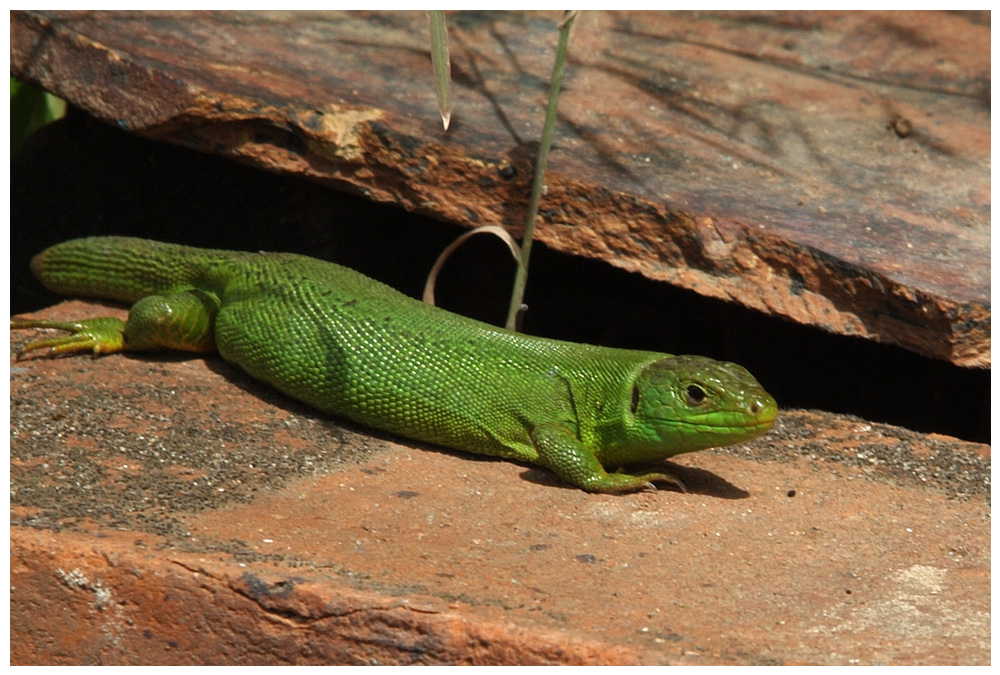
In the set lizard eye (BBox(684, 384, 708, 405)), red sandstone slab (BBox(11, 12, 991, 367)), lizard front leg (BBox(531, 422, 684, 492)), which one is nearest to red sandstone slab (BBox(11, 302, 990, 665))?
lizard front leg (BBox(531, 422, 684, 492))

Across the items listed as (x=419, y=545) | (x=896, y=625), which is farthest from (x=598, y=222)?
(x=896, y=625)

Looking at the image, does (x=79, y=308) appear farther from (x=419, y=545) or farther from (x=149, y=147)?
(x=419, y=545)

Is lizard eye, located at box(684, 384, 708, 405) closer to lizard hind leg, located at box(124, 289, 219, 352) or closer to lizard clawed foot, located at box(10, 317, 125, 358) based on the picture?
lizard hind leg, located at box(124, 289, 219, 352)

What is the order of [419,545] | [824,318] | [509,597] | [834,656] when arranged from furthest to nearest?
[824,318] < [419,545] < [509,597] < [834,656]

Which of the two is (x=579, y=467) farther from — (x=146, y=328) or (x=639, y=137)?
(x=639, y=137)

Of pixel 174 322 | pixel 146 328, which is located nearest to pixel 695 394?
pixel 174 322

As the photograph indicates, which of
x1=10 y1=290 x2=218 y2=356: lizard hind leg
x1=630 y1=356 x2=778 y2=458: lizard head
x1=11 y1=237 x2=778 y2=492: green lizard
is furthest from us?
x1=10 y1=290 x2=218 y2=356: lizard hind leg

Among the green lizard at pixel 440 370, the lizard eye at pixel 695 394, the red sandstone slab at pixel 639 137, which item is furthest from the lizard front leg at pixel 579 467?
the red sandstone slab at pixel 639 137
